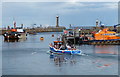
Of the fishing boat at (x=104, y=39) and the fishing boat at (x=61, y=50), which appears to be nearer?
the fishing boat at (x=61, y=50)

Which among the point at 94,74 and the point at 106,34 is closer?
the point at 94,74

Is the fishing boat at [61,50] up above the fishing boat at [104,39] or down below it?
below

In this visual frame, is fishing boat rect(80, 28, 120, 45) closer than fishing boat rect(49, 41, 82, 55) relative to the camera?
No

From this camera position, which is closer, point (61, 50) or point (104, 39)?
point (61, 50)

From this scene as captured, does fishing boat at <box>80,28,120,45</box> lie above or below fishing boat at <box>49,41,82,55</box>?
above

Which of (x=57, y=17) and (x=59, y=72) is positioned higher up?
(x=57, y=17)

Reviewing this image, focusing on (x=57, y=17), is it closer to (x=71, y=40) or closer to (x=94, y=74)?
(x=71, y=40)

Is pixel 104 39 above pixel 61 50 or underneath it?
above

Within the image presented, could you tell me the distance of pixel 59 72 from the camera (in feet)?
100

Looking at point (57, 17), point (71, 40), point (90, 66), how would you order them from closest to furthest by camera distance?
point (90, 66)
point (71, 40)
point (57, 17)

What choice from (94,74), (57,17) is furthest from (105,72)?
(57,17)

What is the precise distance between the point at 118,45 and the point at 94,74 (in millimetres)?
40966

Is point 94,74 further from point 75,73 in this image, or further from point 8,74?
point 8,74

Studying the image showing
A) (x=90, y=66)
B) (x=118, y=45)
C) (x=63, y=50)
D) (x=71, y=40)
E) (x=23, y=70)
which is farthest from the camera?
(x=71, y=40)
